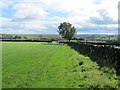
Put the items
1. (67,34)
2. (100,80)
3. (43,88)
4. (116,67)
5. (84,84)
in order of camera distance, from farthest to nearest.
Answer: (67,34), (116,67), (100,80), (84,84), (43,88)

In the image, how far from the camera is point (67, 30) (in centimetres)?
11919

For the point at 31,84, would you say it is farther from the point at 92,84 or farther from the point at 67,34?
the point at 67,34

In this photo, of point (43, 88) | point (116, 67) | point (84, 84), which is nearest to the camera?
point (43, 88)

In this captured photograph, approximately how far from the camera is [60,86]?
28.1 feet

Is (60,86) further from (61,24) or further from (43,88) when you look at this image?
(61,24)

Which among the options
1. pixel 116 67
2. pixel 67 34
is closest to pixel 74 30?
pixel 67 34

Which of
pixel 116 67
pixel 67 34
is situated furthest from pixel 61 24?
pixel 116 67

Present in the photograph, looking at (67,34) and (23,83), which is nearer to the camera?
(23,83)

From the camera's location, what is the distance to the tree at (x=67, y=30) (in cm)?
11906

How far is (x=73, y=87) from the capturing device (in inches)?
328

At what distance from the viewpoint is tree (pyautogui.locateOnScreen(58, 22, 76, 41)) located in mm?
119062

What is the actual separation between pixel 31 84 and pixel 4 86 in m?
1.33

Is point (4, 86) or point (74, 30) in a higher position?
point (74, 30)

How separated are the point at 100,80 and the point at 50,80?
283 cm
